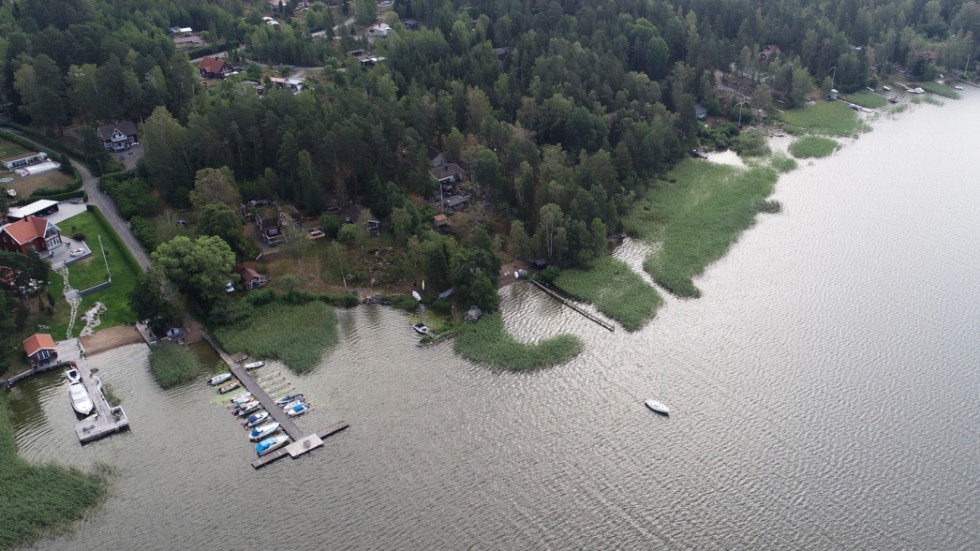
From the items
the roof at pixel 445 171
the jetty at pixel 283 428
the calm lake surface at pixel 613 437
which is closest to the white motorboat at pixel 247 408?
the jetty at pixel 283 428

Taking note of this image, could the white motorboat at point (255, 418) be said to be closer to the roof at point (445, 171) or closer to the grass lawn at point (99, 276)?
the grass lawn at point (99, 276)

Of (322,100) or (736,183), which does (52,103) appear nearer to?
(322,100)

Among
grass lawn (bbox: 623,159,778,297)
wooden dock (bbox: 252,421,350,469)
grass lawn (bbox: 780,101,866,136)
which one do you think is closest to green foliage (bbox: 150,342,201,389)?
wooden dock (bbox: 252,421,350,469)

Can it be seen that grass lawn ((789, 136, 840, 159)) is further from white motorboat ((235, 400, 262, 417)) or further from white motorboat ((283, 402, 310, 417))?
white motorboat ((235, 400, 262, 417))

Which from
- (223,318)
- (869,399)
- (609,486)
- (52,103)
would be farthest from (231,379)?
(52,103)

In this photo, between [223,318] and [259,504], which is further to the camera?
[223,318]
